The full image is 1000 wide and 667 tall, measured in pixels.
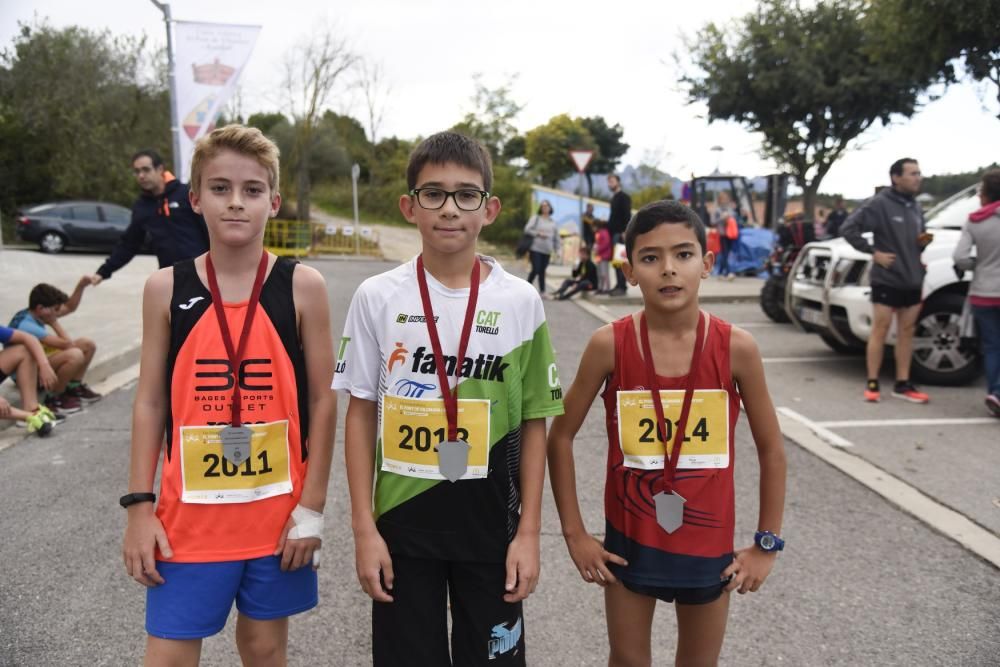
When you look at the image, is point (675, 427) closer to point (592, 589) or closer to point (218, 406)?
point (218, 406)

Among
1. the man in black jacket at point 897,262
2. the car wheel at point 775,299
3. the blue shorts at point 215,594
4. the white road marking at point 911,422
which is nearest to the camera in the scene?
the blue shorts at point 215,594

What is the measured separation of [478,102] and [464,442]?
121ft

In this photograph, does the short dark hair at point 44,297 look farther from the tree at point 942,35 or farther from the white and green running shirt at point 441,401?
the tree at point 942,35

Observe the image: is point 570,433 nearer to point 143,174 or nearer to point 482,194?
point 482,194

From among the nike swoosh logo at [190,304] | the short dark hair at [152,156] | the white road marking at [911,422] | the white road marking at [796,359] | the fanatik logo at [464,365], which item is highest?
the short dark hair at [152,156]

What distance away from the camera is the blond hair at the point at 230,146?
202 centimetres

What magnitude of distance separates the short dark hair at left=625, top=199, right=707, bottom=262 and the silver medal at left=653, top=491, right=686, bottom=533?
69cm

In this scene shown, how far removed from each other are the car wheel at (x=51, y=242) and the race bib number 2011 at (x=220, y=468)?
76.1ft

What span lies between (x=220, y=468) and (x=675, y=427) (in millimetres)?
1198

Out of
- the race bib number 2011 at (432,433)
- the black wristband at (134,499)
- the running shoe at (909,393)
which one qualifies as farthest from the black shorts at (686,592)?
the running shoe at (909,393)

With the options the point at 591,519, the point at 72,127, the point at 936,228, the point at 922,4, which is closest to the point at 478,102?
the point at 72,127

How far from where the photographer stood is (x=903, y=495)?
4.47 m

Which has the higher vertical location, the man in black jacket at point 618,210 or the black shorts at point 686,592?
the man in black jacket at point 618,210

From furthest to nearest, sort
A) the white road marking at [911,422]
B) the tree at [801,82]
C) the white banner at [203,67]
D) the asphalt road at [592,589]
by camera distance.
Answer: the tree at [801,82] → the white banner at [203,67] → the white road marking at [911,422] → the asphalt road at [592,589]
